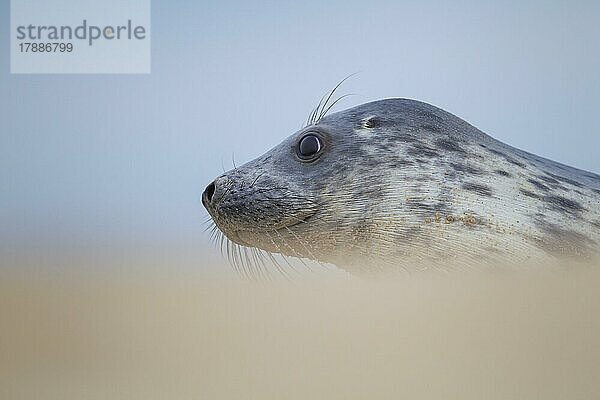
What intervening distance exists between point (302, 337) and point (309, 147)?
1.75 ft

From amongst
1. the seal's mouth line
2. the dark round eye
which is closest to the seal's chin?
the seal's mouth line

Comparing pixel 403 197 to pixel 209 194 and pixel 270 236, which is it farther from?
pixel 209 194

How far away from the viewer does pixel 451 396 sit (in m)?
1.96

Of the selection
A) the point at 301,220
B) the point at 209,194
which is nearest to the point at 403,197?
the point at 301,220

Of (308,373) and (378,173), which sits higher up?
(378,173)

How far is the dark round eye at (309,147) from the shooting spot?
75.0 inches

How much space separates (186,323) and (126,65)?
0.77m

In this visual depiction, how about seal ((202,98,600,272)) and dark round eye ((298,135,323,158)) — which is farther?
dark round eye ((298,135,323,158))

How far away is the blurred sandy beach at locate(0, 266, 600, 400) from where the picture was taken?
1.90m

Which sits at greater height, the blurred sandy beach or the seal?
the seal

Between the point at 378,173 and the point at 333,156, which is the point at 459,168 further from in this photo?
the point at 333,156

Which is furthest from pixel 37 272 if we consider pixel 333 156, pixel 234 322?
pixel 333 156

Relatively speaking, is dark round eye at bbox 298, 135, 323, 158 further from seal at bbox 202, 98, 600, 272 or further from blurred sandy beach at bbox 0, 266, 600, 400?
blurred sandy beach at bbox 0, 266, 600, 400

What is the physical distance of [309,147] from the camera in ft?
6.26
